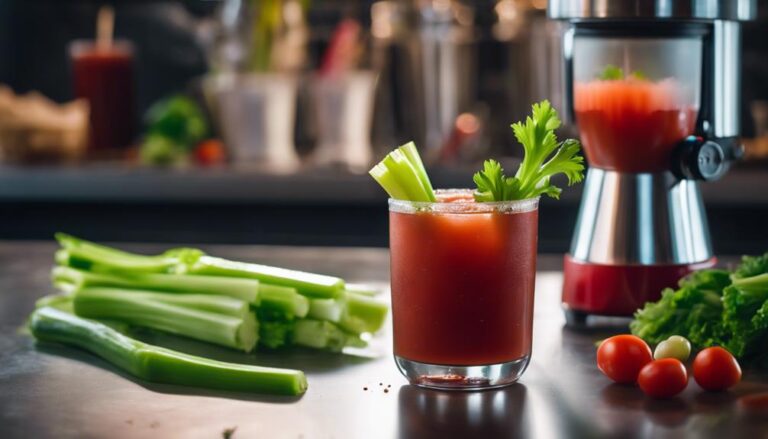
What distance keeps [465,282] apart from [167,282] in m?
0.46

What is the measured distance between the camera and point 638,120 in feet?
5.12

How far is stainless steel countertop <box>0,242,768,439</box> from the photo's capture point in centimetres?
109

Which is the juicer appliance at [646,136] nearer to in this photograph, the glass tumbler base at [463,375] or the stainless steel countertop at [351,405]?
the stainless steel countertop at [351,405]

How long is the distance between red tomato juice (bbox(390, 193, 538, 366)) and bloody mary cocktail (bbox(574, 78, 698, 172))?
390mm

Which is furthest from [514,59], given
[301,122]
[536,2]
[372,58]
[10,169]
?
[10,169]

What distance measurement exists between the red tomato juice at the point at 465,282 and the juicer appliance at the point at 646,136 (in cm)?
39

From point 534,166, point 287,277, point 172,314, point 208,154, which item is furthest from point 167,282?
point 208,154

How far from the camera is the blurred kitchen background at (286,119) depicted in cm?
334

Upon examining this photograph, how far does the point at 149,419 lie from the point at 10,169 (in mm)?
2651

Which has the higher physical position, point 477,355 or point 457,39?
point 457,39

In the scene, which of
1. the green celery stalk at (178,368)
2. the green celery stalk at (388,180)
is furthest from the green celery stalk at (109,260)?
the green celery stalk at (388,180)

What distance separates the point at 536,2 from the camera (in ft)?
12.1

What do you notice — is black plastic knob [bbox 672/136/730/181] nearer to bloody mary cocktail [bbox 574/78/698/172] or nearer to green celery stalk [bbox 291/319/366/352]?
bloody mary cocktail [bbox 574/78/698/172]

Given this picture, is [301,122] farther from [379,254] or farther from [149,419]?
[149,419]
